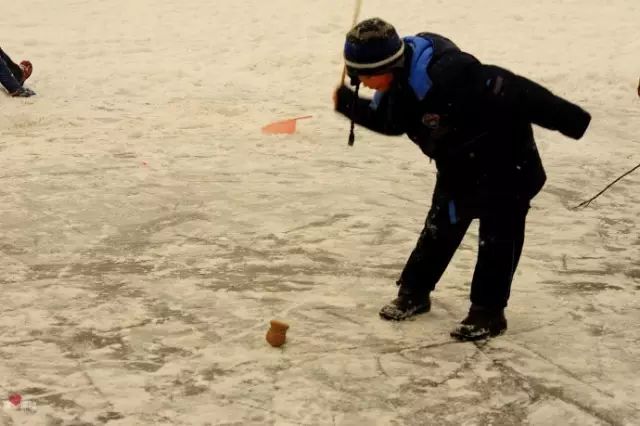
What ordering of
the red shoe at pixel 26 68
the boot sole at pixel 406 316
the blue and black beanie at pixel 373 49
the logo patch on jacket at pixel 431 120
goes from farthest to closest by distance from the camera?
1. the red shoe at pixel 26 68
2. the boot sole at pixel 406 316
3. the logo patch on jacket at pixel 431 120
4. the blue and black beanie at pixel 373 49

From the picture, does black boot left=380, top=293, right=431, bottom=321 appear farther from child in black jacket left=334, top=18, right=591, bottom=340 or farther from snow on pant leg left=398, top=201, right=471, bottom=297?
child in black jacket left=334, top=18, right=591, bottom=340

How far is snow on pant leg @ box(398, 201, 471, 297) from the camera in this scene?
175 inches

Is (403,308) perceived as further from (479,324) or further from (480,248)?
(480,248)

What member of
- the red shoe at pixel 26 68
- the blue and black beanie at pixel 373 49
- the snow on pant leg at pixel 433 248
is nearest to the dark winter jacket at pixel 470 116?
the blue and black beanie at pixel 373 49

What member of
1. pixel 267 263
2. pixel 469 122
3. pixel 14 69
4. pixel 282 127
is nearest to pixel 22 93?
pixel 14 69

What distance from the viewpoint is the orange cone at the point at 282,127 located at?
8867 mm

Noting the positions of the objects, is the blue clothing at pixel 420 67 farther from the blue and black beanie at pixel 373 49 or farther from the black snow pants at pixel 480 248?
the black snow pants at pixel 480 248

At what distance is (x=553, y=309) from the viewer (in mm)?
4922

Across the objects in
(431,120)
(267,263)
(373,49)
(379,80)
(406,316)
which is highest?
(373,49)

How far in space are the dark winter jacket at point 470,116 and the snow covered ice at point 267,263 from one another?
93cm

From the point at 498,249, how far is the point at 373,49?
1180 mm

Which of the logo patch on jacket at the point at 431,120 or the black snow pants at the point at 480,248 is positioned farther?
the black snow pants at the point at 480,248

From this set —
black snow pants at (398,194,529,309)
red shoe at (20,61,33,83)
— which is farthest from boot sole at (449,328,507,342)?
red shoe at (20,61,33,83)

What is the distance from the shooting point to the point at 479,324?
444 cm
